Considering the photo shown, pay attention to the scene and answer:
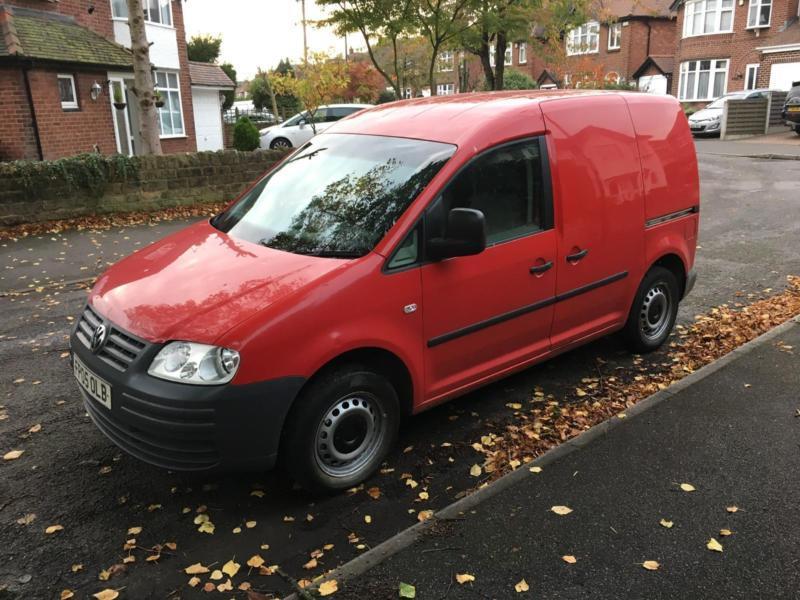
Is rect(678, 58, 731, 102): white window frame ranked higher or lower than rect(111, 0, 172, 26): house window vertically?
lower

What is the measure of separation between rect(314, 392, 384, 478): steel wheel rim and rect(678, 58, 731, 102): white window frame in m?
41.8

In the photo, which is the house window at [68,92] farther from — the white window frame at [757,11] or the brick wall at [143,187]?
the white window frame at [757,11]

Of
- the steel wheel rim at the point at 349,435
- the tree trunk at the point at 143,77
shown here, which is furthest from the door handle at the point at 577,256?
the tree trunk at the point at 143,77

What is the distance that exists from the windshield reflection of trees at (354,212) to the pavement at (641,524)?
1.54 metres

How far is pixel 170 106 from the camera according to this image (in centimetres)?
2406

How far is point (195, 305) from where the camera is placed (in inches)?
126

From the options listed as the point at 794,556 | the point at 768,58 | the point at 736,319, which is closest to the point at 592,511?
the point at 794,556

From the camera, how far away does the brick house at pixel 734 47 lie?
3494cm

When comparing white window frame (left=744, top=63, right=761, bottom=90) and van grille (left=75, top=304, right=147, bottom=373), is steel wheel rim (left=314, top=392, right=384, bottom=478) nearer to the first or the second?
van grille (left=75, top=304, right=147, bottom=373)

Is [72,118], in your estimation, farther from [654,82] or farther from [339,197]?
[654,82]

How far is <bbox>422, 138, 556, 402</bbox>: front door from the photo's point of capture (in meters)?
3.71

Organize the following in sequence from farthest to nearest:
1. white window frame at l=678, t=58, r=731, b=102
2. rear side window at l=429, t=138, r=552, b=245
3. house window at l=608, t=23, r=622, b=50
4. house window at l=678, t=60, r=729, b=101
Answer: house window at l=608, t=23, r=622, b=50 → house window at l=678, t=60, r=729, b=101 → white window frame at l=678, t=58, r=731, b=102 → rear side window at l=429, t=138, r=552, b=245

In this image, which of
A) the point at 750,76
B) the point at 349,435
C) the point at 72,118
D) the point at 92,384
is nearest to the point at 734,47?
the point at 750,76

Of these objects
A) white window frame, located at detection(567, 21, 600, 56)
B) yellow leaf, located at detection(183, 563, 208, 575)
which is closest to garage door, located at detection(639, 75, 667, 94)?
white window frame, located at detection(567, 21, 600, 56)
